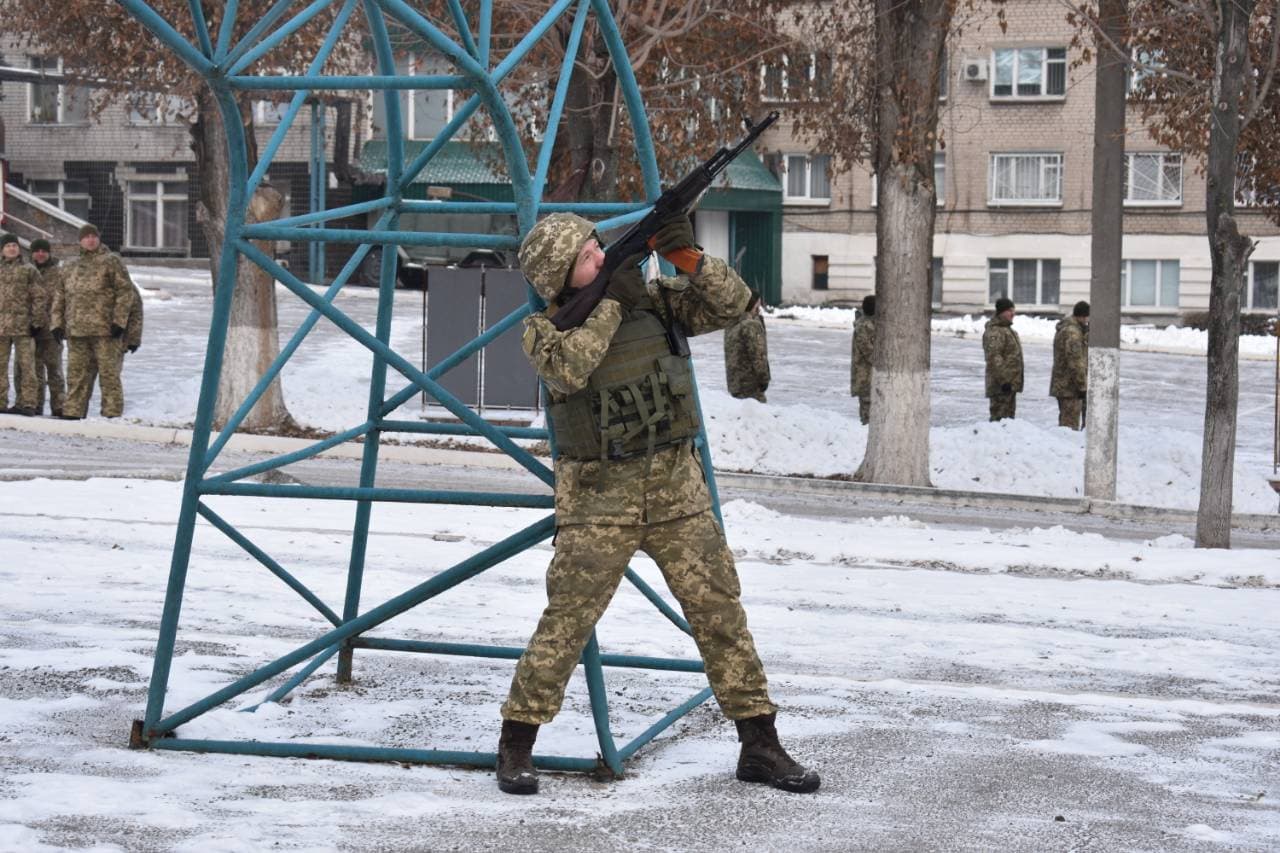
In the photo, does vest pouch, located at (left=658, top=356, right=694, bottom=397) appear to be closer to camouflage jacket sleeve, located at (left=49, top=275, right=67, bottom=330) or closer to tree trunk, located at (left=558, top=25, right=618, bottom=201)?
tree trunk, located at (left=558, top=25, right=618, bottom=201)

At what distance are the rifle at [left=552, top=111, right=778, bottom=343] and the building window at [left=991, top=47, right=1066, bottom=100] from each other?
38884mm

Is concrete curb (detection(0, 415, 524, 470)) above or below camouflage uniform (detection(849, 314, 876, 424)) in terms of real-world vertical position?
below

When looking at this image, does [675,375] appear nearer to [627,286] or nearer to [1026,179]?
[627,286]

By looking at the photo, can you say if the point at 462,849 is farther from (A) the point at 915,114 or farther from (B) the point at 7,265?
(B) the point at 7,265

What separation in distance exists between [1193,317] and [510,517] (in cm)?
3022

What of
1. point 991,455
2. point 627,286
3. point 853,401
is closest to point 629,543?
point 627,286

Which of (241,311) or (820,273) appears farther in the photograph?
(820,273)

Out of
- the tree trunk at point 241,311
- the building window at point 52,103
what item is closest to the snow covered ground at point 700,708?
the tree trunk at point 241,311

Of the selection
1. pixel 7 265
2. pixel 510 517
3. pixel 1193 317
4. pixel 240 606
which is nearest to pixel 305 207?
pixel 1193 317

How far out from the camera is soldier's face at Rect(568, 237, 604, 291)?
5281 millimetres

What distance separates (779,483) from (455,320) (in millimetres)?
4342

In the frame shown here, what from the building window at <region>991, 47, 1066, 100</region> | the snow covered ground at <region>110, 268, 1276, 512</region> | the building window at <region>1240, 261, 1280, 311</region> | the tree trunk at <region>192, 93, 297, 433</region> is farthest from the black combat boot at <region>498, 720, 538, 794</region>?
the building window at <region>991, 47, 1066, 100</region>

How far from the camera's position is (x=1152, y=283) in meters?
42.1

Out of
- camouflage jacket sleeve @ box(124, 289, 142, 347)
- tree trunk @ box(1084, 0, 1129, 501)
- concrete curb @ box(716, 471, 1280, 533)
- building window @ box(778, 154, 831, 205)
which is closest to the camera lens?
concrete curb @ box(716, 471, 1280, 533)
